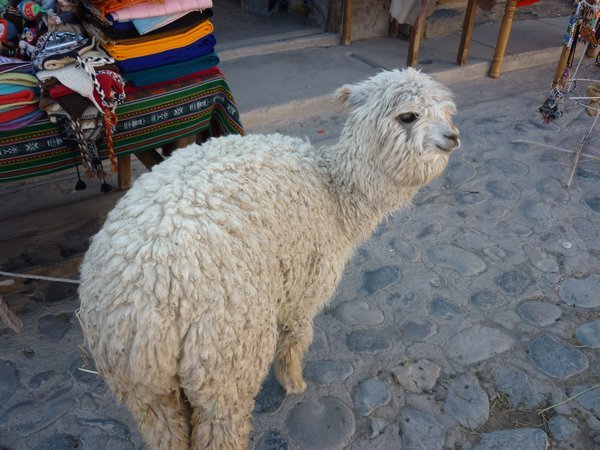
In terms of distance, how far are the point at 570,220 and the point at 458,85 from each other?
2.93 metres

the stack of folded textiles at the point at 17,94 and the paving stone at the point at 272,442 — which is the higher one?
the stack of folded textiles at the point at 17,94

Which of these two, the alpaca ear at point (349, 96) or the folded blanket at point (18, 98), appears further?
the folded blanket at point (18, 98)

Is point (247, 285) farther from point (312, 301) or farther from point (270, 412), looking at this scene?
point (270, 412)

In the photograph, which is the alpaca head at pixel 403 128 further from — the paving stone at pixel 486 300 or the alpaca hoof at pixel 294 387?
the paving stone at pixel 486 300

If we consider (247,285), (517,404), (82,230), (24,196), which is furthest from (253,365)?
(24,196)

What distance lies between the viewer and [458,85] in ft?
20.7

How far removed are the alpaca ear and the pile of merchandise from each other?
47.7 inches

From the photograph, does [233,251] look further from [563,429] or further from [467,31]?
[467,31]

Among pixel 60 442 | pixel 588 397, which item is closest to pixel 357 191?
pixel 588 397

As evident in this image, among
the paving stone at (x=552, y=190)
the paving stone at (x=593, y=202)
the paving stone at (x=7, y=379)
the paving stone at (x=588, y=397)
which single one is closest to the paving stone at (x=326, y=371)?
the paving stone at (x=588, y=397)

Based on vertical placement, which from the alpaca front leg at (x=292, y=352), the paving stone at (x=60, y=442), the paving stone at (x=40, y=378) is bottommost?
the paving stone at (x=40, y=378)

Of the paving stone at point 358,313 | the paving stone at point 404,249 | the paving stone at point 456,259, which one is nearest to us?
the paving stone at point 358,313

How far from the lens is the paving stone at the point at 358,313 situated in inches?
120

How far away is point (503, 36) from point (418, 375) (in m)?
5.04
